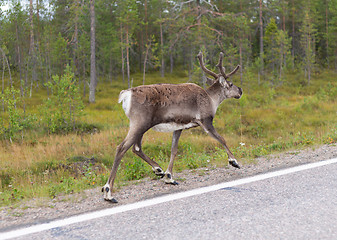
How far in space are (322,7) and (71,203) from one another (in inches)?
2301

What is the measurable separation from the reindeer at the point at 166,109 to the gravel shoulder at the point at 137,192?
0.64 feet

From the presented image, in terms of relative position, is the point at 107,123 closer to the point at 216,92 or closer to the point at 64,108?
the point at 64,108

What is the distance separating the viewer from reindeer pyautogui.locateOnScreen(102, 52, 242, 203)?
4.15 meters

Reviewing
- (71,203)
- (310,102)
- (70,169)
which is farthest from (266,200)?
(310,102)

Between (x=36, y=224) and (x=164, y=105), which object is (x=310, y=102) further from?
(x=36, y=224)

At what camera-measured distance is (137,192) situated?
417cm

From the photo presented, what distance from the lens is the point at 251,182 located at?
14.8 ft

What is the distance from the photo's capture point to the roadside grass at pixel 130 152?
5156 mm

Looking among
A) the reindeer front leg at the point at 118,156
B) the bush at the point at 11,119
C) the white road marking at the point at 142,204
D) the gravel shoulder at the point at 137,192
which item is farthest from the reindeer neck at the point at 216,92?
the bush at the point at 11,119

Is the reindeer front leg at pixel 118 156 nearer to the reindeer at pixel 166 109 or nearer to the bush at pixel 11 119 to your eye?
the reindeer at pixel 166 109

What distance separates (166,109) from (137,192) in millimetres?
1207

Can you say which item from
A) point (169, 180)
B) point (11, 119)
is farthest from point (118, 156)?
point (11, 119)

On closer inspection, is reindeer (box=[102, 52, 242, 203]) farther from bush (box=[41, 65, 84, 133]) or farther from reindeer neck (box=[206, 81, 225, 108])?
bush (box=[41, 65, 84, 133])

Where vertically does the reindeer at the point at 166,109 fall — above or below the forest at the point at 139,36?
below
